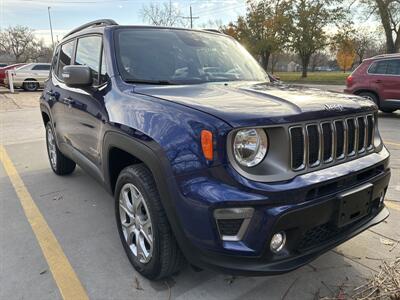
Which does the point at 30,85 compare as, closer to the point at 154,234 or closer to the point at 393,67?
the point at 393,67

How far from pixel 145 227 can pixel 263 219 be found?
95 cm

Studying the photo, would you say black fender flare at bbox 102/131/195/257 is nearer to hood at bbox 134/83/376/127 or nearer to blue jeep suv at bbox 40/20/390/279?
blue jeep suv at bbox 40/20/390/279

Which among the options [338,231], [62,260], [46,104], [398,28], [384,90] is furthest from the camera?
[398,28]

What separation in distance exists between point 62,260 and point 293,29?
40.3 meters

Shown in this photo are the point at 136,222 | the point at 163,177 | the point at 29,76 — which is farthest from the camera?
the point at 29,76

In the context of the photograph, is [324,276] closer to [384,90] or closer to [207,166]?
[207,166]

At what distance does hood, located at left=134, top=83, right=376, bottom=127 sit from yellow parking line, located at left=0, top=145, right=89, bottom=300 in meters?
1.45

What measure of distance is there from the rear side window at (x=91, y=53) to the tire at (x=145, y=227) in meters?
1.11

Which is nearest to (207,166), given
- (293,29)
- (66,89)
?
(66,89)

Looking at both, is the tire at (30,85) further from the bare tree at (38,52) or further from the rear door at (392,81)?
the bare tree at (38,52)

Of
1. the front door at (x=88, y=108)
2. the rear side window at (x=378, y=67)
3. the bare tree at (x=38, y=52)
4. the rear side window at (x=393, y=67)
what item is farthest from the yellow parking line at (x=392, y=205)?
the bare tree at (x=38, y=52)

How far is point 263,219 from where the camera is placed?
1.91m

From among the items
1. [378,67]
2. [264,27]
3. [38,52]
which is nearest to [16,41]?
[38,52]

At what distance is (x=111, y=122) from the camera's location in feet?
9.09
